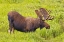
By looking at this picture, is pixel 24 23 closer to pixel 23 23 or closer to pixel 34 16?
pixel 23 23

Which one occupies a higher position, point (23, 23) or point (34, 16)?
point (23, 23)

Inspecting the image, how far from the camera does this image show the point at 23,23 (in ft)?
36.1

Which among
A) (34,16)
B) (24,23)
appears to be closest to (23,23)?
(24,23)

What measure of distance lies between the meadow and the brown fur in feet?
0.77

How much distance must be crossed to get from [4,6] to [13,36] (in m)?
7.38

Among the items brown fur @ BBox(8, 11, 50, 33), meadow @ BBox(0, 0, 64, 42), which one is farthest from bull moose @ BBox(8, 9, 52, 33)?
meadow @ BBox(0, 0, 64, 42)

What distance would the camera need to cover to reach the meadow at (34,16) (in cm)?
971

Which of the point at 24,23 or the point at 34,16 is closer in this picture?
the point at 24,23

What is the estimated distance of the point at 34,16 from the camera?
14539 mm

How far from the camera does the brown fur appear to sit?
10.9m

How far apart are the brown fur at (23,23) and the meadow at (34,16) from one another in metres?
0.24

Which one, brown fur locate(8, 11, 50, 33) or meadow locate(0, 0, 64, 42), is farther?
brown fur locate(8, 11, 50, 33)

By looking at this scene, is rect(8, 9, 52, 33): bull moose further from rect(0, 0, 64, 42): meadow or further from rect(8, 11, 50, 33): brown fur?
rect(0, 0, 64, 42): meadow

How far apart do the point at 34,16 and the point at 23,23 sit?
3597mm
